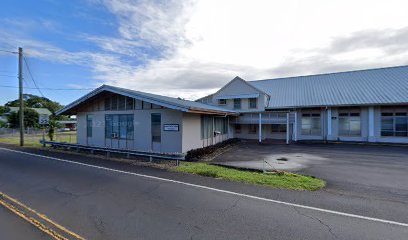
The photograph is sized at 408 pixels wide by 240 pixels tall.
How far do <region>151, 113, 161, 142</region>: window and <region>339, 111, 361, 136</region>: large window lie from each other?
19.2 m

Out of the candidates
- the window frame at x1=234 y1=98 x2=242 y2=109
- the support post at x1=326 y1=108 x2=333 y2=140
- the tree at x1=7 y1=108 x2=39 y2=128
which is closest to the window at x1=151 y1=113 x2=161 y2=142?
the window frame at x1=234 y1=98 x2=242 y2=109

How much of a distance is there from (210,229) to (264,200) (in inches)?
90.1

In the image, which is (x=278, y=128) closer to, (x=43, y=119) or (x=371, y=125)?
(x=371, y=125)

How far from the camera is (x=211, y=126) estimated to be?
1822 cm

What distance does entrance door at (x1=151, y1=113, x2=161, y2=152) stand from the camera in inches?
571

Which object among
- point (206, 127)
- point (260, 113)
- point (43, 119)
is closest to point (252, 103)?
point (260, 113)

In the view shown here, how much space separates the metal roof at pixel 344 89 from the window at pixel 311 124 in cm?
155

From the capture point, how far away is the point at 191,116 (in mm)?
14602

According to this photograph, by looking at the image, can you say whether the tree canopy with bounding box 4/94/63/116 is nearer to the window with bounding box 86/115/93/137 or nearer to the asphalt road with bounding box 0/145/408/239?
the window with bounding box 86/115/93/137

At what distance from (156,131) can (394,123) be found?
73.1 feet

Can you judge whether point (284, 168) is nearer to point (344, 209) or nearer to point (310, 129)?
point (344, 209)

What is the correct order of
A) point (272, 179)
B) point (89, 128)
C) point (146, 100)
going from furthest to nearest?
point (89, 128)
point (146, 100)
point (272, 179)

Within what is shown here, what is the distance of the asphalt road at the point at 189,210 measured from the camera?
169 inches

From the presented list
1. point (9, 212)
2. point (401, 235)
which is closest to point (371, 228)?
point (401, 235)
